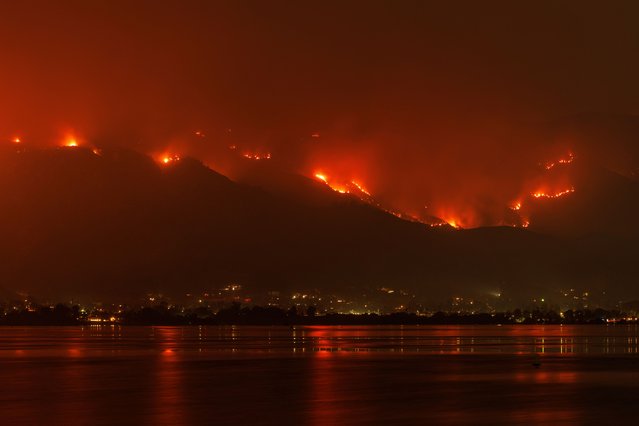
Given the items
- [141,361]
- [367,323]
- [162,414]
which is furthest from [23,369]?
[367,323]

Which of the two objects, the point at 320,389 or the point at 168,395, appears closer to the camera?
the point at 168,395

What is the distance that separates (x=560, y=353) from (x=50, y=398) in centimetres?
3193

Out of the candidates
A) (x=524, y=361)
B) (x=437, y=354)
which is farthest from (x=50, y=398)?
(x=437, y=354)

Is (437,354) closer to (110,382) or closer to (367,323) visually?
(110,382)

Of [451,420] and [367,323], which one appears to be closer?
[451,420]

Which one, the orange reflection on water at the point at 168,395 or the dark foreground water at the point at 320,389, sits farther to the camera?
the dark foreground water at the point at 320,389

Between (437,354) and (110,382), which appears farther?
(437,354)

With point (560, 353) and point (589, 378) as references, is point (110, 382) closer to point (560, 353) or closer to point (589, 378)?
point (589, 378)

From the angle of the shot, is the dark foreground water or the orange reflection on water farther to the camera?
the dark foreground water

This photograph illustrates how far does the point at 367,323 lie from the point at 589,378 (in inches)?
6121

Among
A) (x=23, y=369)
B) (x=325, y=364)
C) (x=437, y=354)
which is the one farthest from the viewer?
(x=437, y=354)

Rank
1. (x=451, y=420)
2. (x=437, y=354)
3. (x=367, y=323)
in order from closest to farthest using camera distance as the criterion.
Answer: (x=451, y=420), (x=437, y=354), (x=367, y=323)

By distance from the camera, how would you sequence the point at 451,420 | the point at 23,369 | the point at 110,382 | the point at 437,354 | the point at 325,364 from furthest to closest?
the point at 437,354 < the point at 325,364 < the point at 23,369 < the point at 110,382 < the point at 451,420

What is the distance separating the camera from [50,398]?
32719mm
